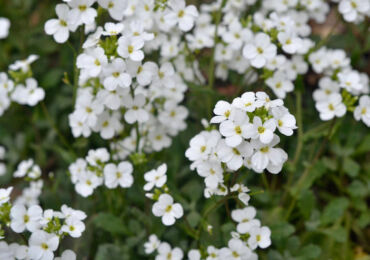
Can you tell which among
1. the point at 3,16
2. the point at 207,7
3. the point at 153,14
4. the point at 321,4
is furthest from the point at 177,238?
the point at 3,16

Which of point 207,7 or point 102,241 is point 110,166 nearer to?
point 102,241

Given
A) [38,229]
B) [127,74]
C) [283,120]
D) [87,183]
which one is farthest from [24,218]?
[283,120]

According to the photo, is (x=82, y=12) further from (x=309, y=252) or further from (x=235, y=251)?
(x=309, y=252)

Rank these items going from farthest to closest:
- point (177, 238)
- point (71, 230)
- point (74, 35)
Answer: point (74, 35) < point (177, 238) < point (71, 230)

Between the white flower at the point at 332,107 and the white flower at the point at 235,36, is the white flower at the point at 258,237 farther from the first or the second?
the white flower at the point at 235,36

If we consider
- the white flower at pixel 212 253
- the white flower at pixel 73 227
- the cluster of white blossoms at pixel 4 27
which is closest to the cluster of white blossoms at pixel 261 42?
the white flower at pixel 212 253

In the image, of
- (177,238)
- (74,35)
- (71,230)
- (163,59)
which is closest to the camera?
(71,230)
